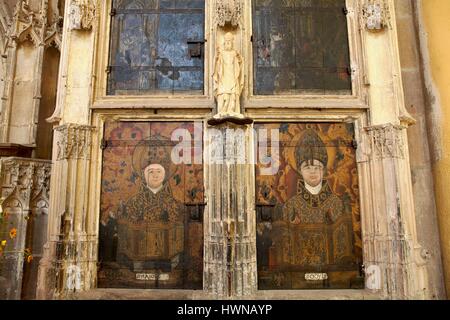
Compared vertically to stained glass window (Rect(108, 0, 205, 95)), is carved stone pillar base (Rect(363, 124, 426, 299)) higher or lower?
lower

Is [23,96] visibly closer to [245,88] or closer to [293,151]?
[245,88]

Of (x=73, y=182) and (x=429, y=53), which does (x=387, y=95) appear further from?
(x=73, y=182)

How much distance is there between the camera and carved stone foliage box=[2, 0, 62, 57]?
22.1 ft

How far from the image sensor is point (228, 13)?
548cm

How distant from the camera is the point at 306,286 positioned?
5.12m

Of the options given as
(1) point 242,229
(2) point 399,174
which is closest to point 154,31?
(1) point 242,229

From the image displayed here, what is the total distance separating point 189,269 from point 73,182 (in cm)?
209

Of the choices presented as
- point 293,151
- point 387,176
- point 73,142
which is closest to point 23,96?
point 73,142

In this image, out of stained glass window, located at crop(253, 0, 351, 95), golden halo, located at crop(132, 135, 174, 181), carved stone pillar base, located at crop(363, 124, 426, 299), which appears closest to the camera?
carved stone pillar base, located at crop(363, 124, 426, 299)

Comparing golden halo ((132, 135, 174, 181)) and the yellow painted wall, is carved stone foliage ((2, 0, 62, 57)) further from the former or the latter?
the yellow painted wall

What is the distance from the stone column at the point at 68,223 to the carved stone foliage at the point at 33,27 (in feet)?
8.70

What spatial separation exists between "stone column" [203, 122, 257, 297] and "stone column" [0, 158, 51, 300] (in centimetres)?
284

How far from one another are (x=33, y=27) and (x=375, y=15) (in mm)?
6168

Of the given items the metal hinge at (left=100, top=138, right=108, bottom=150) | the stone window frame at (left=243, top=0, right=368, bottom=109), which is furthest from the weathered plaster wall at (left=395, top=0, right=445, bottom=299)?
the metal hinge at (left=100, top=138, right=108, bottom=150)
